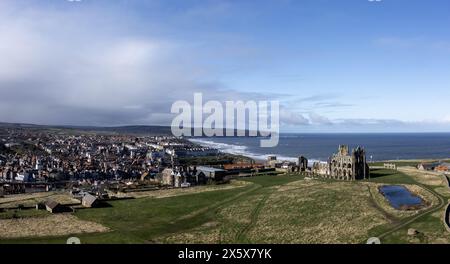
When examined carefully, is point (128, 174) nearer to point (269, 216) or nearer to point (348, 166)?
point (348, 166)

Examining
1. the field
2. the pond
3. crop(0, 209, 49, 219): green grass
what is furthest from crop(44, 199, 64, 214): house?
the pond

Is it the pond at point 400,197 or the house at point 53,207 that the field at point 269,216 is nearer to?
the pond at point 400,197

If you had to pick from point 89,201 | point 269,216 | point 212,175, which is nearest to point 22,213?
point 89,201

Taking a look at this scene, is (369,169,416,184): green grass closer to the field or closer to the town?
the field

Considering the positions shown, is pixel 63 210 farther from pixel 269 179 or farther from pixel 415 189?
pixel 415 189

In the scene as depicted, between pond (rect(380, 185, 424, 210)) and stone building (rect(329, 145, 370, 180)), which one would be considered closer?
pond (rect(380, 185, 424, 210))

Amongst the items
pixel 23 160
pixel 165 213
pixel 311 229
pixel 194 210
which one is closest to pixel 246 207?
pixel 194 210
